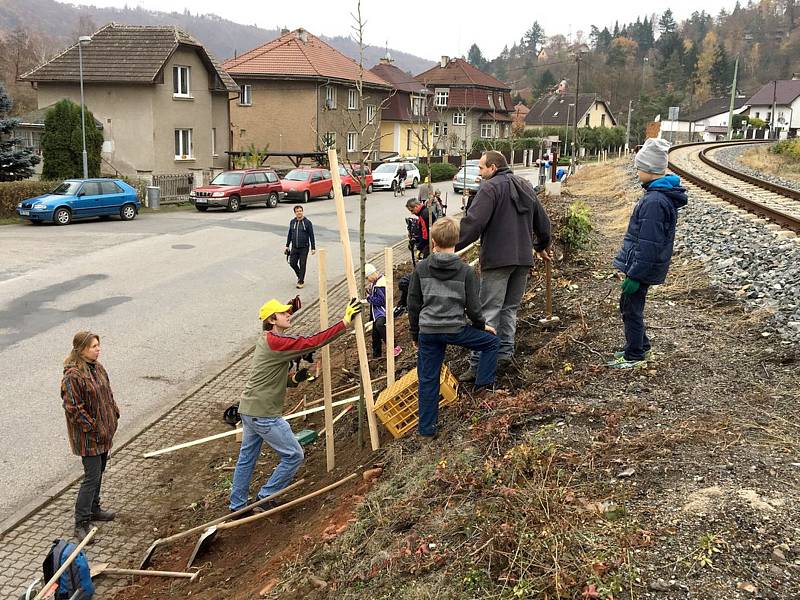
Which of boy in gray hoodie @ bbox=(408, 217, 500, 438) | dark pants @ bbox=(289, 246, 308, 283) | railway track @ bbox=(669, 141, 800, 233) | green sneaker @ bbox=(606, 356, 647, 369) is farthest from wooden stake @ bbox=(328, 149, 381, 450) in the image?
dark pants @ bbox=(289, 246, 308, 283)

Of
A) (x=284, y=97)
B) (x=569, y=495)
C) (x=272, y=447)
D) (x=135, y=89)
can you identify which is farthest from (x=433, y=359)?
(x=284, y=97)

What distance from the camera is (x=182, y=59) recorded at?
35.8 meters

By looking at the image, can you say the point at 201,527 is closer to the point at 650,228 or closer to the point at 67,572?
the point at 67,572

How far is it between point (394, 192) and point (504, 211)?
3230cm

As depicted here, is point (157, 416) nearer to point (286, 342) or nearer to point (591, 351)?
point (286, 342)

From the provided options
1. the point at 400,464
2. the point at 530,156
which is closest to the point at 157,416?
the point at 400,464

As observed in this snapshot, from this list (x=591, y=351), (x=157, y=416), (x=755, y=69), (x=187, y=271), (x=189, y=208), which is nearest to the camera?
(x=591, y=351)

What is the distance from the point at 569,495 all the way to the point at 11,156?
93.9 feet

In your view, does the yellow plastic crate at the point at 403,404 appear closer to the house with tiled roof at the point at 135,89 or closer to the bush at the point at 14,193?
the bush at the point at 14,193

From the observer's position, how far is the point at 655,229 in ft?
18.7

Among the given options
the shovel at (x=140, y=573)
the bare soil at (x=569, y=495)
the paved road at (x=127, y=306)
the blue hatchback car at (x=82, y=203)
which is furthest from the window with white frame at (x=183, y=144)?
the shovel at (x=140, y=573)

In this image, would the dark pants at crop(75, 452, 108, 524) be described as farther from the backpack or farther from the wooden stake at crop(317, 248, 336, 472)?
the wooden stake at crop(317, 248, 336, 472)

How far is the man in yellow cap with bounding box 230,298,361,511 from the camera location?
567 centimetres

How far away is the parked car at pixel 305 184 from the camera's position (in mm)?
32884
